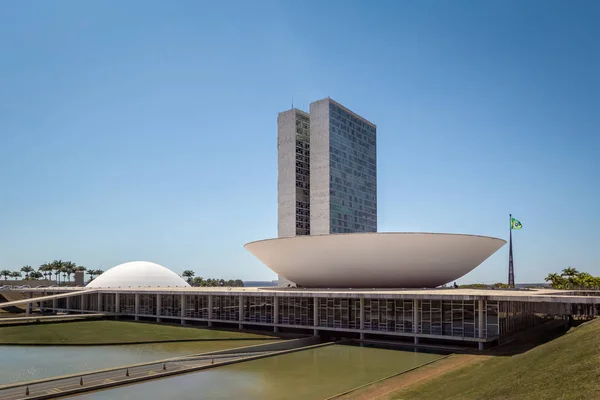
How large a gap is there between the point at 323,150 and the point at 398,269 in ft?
150

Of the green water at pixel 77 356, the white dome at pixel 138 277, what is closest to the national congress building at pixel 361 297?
the white dome at pixel 138 277

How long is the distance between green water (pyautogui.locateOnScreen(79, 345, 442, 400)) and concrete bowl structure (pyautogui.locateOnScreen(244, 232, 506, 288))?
10.2 m

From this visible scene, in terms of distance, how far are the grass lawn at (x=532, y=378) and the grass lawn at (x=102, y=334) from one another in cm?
1704

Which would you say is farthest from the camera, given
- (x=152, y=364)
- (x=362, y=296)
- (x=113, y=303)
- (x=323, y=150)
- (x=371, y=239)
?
(x=323, y=150)

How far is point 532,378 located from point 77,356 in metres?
24.0

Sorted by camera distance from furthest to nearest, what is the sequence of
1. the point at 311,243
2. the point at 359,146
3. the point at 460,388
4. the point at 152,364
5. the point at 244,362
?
the point at 359,146 → the point at 311,243 → the point at 244,362 → the point at 152,364 → the point at 460,388

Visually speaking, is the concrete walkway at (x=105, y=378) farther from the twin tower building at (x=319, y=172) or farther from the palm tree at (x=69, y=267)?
the palm tree at (x=69, y=267)

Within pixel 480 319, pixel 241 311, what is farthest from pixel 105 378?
pixel 480 319

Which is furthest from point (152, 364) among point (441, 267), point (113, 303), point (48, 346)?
point (113, 303)

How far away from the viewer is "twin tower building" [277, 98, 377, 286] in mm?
82625

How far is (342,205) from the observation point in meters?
84.7

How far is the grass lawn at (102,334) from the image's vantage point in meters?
34.4

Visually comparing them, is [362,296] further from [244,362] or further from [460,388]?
[460,388]

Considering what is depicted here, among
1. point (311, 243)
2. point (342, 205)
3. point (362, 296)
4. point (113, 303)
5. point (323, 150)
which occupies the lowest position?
point (113, 303)
